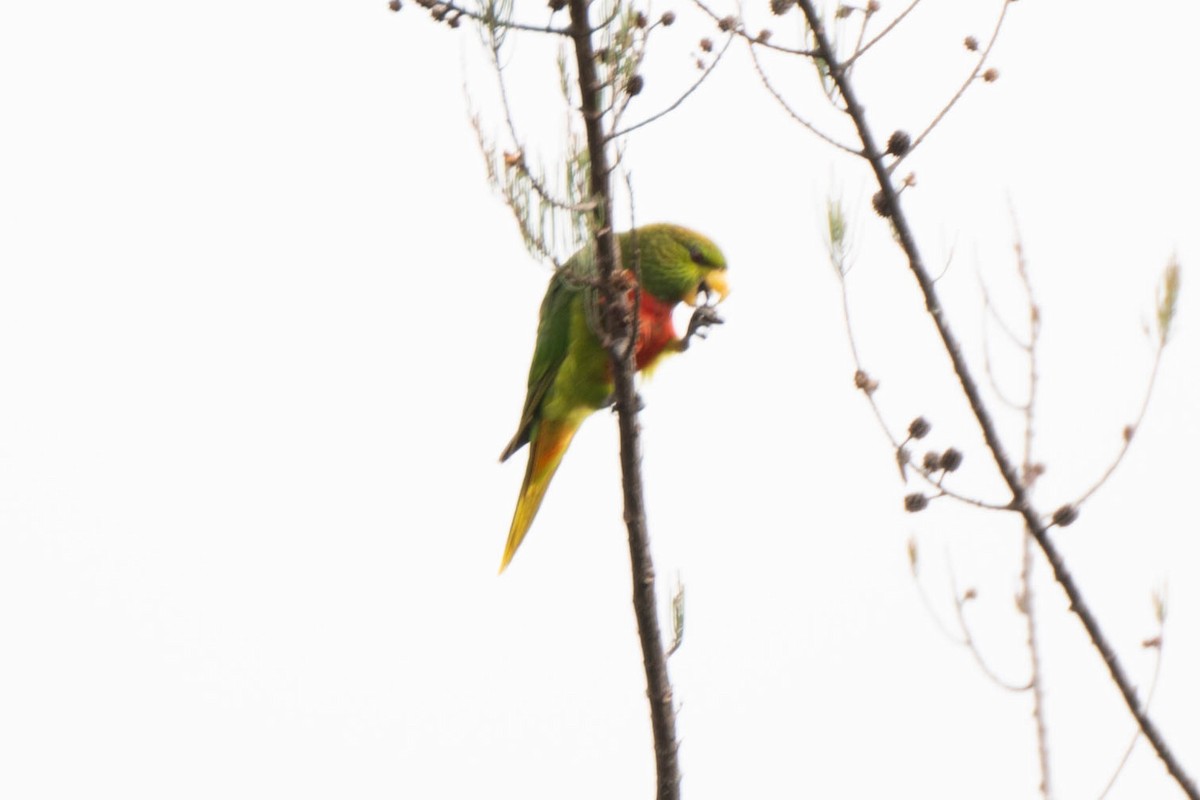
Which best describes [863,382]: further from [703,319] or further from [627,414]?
[703,319]

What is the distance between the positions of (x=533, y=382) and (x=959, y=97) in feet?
8.66

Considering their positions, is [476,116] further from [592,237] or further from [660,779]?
[660,779]

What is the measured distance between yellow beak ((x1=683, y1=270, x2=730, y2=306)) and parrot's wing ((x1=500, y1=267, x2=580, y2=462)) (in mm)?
491

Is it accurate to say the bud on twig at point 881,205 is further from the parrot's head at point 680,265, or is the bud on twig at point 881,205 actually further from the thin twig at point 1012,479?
the parrot's head at point 680,265

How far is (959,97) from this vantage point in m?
2.52

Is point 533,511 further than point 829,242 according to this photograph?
Yes

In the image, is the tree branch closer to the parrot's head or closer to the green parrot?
the green parrot

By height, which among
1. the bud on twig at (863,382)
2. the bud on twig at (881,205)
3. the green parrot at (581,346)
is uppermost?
the green parrot at (581,346)

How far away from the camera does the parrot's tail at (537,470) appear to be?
16.3 feet

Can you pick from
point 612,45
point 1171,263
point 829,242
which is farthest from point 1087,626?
point 612,45

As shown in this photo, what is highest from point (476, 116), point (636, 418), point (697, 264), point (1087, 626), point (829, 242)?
point (697, 264)

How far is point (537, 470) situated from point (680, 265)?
0.94 m

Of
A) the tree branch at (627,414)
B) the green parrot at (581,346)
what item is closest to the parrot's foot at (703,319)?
the green parrot at (581,346)

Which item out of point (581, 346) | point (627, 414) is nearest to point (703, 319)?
point (581, 346)
